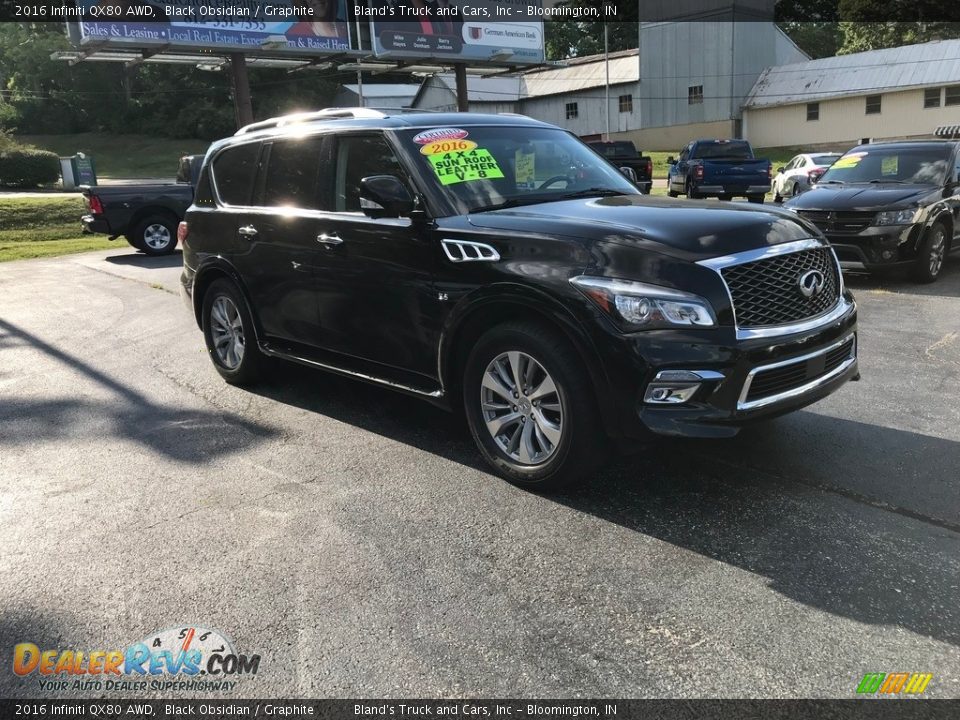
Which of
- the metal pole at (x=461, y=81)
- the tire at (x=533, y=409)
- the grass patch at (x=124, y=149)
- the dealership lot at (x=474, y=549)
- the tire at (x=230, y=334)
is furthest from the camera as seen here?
the grass patch at (x=124, y=149)

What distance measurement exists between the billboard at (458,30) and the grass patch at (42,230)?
544 inches

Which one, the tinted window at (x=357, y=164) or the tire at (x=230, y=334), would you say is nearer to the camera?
the tinted window at (x=357, y=164)

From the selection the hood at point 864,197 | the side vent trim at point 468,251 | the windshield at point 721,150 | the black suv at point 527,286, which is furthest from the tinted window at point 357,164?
the windshield at point 721,150

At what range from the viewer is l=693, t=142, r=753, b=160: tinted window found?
22.2 meters

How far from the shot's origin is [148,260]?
14.9 metres

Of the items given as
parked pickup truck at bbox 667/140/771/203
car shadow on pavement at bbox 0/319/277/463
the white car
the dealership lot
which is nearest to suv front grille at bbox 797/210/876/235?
the dealership lot

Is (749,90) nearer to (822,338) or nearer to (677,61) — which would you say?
(677,61)

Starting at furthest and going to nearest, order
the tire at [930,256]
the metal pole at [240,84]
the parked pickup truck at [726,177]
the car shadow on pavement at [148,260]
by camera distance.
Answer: the metal pole at [240,84]
the parked pickup truck at [726,177]
the car shadow on pavement at [148,260]
the tire at [930,256]

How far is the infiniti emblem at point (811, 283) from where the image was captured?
3.89m

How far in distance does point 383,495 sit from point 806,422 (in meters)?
2.64

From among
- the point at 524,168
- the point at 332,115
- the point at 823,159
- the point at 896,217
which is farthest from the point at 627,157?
the point at 524,168

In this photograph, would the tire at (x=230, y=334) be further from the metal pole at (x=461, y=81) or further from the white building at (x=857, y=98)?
the white building at (x=857, y=98)

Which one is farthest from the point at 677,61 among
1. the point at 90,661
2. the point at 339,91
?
the point at 90,661

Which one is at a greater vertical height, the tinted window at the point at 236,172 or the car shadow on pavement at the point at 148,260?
the tinted window at the point at 236,172
